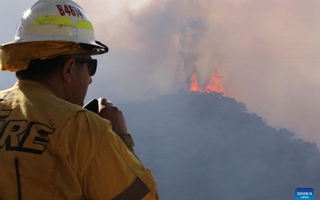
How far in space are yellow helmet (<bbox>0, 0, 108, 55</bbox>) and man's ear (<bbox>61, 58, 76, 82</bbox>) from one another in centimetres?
12

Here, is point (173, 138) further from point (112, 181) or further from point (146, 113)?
point (112, 181)

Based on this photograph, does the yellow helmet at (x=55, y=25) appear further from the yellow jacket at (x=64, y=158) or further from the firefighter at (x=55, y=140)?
the yellow jacket at (x=64, y=158)

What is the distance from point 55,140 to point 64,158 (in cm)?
10

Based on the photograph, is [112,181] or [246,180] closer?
[112,181]

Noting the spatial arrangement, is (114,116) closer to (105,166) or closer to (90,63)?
(90,63)

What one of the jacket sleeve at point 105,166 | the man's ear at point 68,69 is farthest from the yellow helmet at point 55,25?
the jacket sleeve at point 105,166

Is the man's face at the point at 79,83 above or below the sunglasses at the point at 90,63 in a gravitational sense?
below

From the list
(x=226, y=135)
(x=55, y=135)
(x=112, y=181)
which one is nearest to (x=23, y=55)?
(x=55, y=135)

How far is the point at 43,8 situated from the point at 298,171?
81.4m

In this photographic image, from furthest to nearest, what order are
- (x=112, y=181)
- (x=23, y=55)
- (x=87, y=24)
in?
(x=87, y=24), (x=23, y=55), (x=112, y=181)

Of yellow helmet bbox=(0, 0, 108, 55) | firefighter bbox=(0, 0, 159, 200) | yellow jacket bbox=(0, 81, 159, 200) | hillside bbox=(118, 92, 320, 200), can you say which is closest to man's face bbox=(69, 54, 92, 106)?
firefighter bbox=(0, 0, 159, 200)

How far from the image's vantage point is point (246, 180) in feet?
249

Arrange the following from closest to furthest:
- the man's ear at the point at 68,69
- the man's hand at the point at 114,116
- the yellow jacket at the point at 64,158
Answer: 1. the yellow jacket at the point at 64,158
2. the man's ear at the point at 68,69
3. the man's hand at the point at 114,116

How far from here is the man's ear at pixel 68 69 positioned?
8.18ft
